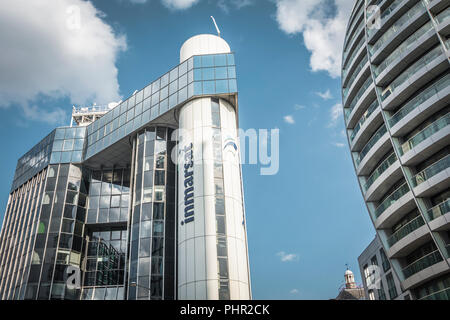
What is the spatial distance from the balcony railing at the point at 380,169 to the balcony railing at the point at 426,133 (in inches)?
81.3

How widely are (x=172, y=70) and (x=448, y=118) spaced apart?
102ft

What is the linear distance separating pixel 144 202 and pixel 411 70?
31.4 m

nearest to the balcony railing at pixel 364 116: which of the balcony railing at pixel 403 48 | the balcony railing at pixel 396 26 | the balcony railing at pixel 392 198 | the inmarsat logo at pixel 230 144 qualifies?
the balcony railing at pixel 403 48

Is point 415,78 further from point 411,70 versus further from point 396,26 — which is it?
point 396,26

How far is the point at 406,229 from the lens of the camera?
127 feet

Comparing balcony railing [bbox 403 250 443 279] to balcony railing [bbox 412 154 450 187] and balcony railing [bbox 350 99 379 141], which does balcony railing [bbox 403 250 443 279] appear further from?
balcony railing [bbox 350 99 379 141]

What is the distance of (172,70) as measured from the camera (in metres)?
51.2

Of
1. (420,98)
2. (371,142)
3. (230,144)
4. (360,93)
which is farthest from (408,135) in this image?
(230,144)

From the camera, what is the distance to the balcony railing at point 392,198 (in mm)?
39594

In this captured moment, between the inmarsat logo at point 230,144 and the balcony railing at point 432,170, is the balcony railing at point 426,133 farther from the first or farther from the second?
the inmarsat logo at point 230,144
